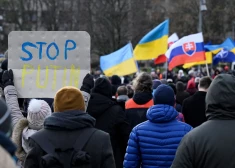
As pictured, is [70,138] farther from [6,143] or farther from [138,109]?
[138,109]

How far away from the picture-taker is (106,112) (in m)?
6.43

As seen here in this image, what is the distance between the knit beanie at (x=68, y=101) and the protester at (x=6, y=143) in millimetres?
1680

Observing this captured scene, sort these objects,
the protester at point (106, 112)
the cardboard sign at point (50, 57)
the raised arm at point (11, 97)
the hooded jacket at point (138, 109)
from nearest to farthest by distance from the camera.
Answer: the raised arm at point (11, 97) < the cardboard sign at point (50, 57) < the protester at point (106, 112) < the hooded jacket at point (138, 109)

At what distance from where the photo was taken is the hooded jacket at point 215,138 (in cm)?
375

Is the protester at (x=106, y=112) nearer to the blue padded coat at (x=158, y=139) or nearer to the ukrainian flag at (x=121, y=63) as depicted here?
the blue padded coat at (x=158, y=139)

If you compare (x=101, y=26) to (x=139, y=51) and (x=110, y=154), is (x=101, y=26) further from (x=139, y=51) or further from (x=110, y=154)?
(x=110, y=154)

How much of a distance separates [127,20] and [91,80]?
43.0 m

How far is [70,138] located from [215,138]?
1037 mm

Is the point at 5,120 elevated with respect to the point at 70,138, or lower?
elevated

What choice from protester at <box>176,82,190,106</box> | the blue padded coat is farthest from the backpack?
protester at <box>176,82,190,106</box>

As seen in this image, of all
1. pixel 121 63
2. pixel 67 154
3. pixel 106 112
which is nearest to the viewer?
pixel 67 154

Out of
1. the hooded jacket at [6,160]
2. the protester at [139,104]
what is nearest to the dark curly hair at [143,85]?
the protester at [139,104]

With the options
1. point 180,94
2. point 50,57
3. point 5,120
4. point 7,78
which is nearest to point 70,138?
point 5,120

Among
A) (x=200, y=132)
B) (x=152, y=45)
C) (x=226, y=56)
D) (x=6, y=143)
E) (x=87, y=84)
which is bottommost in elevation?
(x=200, y=132)
